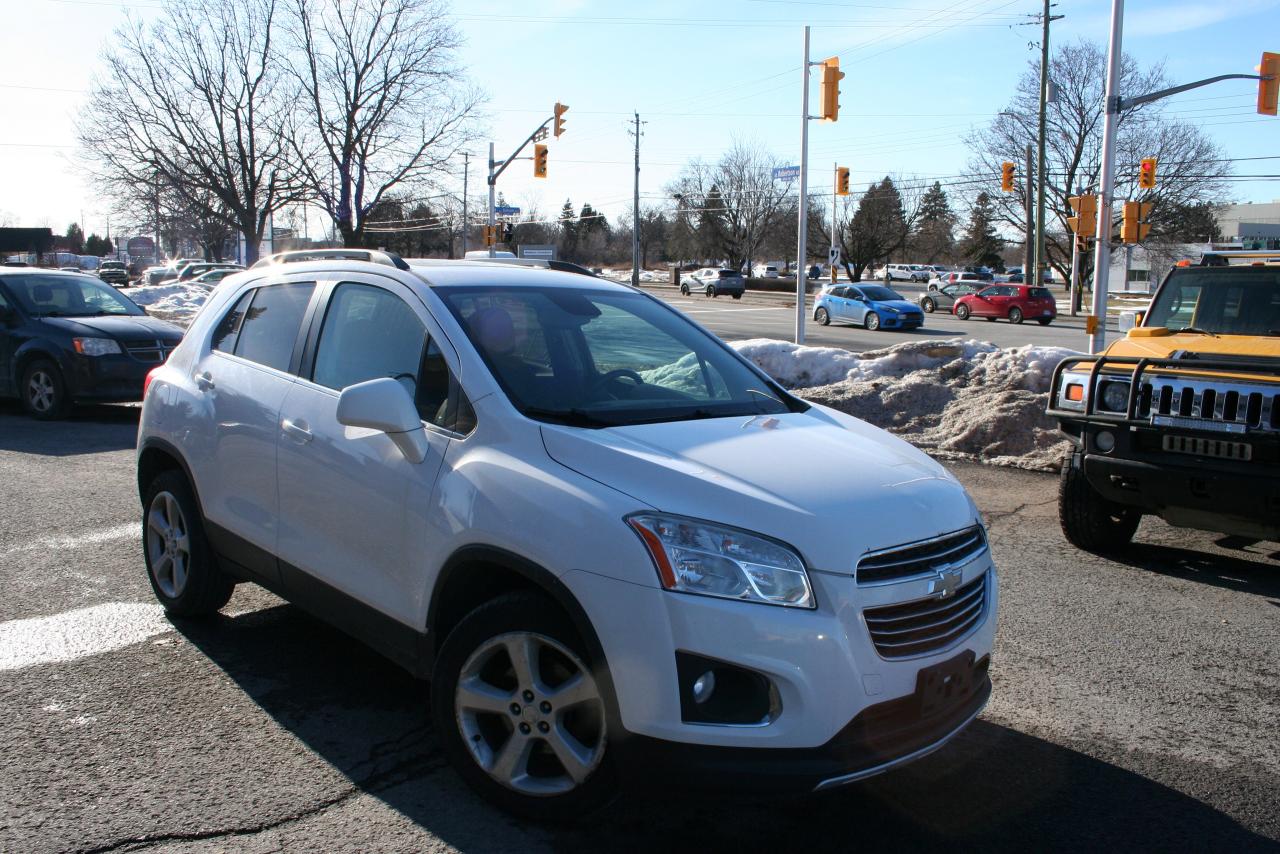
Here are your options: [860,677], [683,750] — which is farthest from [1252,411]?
[683,750]

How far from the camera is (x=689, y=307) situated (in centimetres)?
4703

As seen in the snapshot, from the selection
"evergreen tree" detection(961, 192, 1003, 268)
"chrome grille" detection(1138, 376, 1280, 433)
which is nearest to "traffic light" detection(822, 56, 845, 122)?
"chrome grille" detection(1138, 376, 1280, 433)

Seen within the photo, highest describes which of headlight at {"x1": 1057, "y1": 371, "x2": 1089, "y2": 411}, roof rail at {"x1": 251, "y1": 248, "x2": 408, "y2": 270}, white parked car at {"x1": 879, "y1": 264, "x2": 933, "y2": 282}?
white parked car at {"x1": 879, "y1": 264, "x2": 933, "y2": 282}

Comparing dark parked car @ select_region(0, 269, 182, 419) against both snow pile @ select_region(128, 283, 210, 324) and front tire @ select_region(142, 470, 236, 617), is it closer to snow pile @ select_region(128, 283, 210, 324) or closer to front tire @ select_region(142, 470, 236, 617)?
front tire @ select_region(142, 470, 236, 617)

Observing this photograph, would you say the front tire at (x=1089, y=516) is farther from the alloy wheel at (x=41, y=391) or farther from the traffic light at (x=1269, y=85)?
the traffic light at (x=1269, y=85)

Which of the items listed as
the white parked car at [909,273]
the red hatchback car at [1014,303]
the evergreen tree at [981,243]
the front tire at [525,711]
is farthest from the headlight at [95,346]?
the white parked car at [909,273]

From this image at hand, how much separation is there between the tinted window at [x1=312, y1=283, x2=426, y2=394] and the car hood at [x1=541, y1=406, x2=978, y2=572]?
2.64ft

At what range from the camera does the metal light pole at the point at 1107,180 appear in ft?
59.3

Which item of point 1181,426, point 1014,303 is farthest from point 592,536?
point 1014,303

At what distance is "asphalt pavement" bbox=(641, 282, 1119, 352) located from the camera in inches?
1168

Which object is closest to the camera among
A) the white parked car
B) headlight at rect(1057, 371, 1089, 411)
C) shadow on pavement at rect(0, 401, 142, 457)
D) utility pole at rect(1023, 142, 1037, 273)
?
headlight at rect(1057, 371, 1089, 411)

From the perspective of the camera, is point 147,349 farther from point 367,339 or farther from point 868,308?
point 868,308

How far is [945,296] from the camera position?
4759cm

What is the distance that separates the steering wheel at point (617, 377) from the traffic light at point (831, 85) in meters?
19.9
